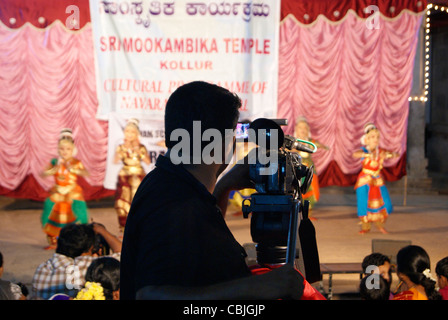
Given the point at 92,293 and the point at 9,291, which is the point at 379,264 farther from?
the point at 9,291

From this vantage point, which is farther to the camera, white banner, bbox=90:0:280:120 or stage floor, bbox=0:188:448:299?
white banner, bbox=90:0:280:120

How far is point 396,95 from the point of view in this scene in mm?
7535

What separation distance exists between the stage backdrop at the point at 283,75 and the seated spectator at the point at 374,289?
471 centimetres

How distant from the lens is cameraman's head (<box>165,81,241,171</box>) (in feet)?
3.44

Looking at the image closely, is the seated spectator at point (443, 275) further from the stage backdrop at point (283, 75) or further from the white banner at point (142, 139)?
the stage backdrop at point (283, 75)

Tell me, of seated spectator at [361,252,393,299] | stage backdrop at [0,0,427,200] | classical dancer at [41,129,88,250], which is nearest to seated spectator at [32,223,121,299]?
seated spectator at [361,252,393,299]

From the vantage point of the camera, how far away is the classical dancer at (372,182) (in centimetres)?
646

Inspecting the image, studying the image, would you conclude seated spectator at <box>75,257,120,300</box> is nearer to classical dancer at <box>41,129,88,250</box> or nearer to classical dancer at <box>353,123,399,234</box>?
classical dancer at <box>41,129,88,250</box>

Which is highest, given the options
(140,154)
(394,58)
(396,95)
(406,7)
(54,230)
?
(406,7)

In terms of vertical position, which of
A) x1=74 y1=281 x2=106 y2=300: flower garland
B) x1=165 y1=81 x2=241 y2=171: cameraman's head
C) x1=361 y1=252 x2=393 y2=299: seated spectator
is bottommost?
x1=361 y1=252 x2=393 y2=299: seated spectator

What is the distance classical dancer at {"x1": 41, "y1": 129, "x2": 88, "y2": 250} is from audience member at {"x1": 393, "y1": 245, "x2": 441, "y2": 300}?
12.4 feet

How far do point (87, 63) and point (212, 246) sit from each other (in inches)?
263

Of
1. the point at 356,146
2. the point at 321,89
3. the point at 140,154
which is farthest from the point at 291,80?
the point at 140,154

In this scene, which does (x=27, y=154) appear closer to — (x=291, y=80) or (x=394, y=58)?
(x=291, y=80)
